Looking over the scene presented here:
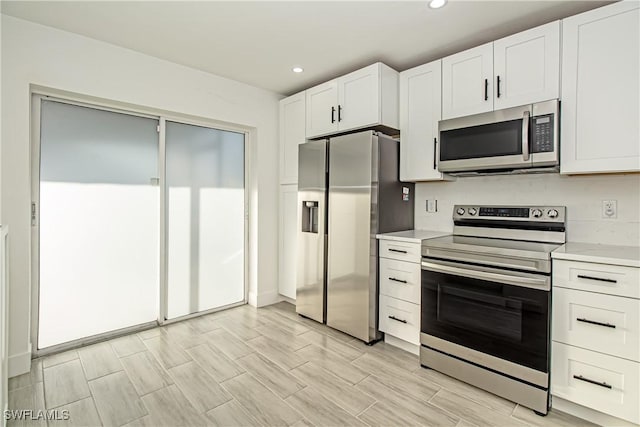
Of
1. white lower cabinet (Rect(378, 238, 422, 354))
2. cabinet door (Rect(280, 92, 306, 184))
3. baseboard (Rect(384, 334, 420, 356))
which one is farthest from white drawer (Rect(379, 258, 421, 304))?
cabinet door (Rect(280, 92, 306, 184))


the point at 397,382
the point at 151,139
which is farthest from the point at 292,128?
the point at 397,382

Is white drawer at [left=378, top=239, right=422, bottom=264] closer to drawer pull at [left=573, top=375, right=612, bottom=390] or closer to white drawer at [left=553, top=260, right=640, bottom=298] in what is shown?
white drawer at [left=553, top=260, right=640, bottom=298]

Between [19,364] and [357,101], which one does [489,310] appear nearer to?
[357,101]

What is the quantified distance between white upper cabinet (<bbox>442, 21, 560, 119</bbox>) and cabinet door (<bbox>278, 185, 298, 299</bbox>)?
72.8 inches

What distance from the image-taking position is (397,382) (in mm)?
2207

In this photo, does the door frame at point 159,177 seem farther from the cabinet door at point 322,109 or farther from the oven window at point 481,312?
the oven window at point 481,312

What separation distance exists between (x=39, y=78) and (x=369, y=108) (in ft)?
8.38

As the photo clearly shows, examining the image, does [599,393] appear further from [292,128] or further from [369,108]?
[292,128]

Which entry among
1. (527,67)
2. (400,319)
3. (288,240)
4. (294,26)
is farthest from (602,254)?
(288,240)

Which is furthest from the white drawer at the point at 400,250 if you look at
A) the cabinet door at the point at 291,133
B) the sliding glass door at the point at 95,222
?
the sliding glass door at the point at 95,222

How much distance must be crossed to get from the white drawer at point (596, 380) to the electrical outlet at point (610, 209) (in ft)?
3.14

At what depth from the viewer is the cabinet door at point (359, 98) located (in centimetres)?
277

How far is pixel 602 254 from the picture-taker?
5.88ft

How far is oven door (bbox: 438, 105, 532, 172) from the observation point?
7.08 ft
